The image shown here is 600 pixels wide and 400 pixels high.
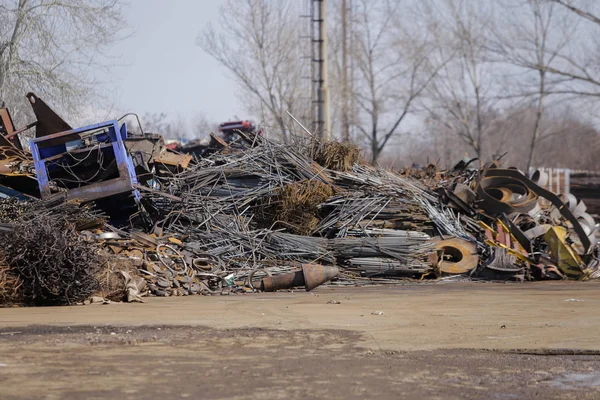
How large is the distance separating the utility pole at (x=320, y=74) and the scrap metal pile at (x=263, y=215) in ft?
40.0

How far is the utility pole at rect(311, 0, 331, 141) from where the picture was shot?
28500 mm

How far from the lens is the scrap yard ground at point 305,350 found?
554cm

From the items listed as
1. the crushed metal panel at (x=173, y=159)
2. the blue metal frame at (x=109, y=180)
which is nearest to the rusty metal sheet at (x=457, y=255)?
the crushed metal panel at (x=173, y=159)

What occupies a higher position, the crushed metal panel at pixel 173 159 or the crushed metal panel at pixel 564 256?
the crushed metal panel at pixel 173 159

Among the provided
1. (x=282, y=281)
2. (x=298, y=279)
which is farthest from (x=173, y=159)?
(x=298, y=279)

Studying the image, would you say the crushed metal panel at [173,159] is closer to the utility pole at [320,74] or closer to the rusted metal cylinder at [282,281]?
the rusted metal cylinder at [282,281]

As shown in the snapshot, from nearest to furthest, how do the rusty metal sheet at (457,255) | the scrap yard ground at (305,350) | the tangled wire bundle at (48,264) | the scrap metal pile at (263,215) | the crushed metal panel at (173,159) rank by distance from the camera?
1. the scrap yard ground at (305,350)
2. the tangled wire bundle at (48,264)
3. the scrap metal pile at (263,215)
4. the rusty metal sheet at (457,255)
5. the crushed metal panel at (173,159)

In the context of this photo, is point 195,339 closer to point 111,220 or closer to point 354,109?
point 111,220

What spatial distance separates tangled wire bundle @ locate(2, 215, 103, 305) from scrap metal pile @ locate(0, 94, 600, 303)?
4.19 feet

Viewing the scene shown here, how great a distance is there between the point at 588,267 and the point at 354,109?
1161 inches

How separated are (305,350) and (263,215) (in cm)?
819

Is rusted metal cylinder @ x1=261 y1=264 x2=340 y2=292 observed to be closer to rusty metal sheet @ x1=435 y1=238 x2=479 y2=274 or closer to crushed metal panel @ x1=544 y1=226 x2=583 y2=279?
rusty metal sheet @ x1=435 y1=238 x2=479 y2=274

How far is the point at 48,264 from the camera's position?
32.2 feet

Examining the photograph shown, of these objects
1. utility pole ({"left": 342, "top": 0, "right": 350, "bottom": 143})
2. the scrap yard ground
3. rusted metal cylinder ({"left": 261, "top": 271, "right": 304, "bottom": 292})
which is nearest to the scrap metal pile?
rusted metal cylinder ({"left": 261, "top": 271, "right": 304, "bottom": 292})
